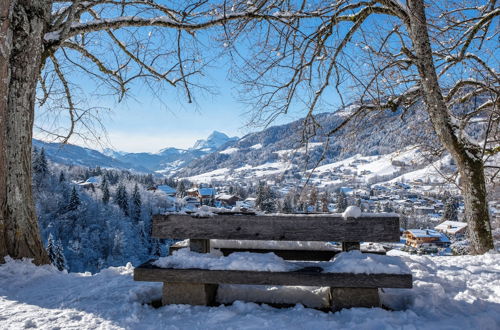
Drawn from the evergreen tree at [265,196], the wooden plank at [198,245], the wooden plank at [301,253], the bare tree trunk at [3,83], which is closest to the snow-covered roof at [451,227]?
the evergreen tree at [265,196]

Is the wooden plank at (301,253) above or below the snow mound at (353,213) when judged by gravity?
below

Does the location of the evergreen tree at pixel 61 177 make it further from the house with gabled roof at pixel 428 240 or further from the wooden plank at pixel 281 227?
the wooden plank at pixel 281 227

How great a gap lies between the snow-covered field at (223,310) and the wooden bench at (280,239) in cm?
12

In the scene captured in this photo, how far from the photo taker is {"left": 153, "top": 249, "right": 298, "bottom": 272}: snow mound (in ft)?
8.79

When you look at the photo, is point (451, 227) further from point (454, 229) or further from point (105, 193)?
point (105, 193)

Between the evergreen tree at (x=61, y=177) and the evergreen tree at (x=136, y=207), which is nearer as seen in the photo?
the evergreen tree at (x=61, y=177)

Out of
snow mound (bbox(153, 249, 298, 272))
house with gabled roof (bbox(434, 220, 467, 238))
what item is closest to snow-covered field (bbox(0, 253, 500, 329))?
snow mound (bbox(153, 249, 298, 272))

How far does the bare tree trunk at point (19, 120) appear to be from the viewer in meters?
4.15

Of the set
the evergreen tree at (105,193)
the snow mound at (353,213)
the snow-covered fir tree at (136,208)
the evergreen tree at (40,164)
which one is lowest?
the snow-covered fir tree at (136,208)

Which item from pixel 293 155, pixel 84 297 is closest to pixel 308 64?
pixel 293 155

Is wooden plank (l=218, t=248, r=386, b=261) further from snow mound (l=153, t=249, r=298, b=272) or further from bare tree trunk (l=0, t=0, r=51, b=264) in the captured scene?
bare tree trunk (l=0, t=0, r=51, b=264)

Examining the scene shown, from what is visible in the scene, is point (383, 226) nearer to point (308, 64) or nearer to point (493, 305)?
point (493, 305)

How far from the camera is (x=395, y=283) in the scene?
8.13 ft

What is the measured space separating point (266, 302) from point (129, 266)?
2163mm
